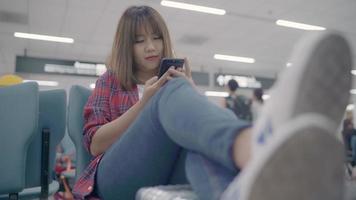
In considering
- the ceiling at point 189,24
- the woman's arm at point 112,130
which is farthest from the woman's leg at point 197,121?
the ceiling at point 189,24

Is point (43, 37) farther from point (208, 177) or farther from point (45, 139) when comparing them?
point (208, 177)

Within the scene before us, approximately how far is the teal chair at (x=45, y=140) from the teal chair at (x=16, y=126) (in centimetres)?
9

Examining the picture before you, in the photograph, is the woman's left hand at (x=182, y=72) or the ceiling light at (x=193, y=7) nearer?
the woman's left hand at (x=182, y=72)

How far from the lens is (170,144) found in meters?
0.92

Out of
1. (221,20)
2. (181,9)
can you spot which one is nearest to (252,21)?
(221,20)

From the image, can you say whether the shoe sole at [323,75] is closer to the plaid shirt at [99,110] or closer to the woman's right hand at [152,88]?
the woman's right hand at [152,88]

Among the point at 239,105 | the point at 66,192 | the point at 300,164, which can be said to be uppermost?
the point at 300,164

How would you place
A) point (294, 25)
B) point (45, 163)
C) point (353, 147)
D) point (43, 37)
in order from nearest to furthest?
1. point (45, 163)
2. point (353, 147)
3. point (294, 25)
4. point (43, 37)

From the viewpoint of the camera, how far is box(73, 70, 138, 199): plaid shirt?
109 cm

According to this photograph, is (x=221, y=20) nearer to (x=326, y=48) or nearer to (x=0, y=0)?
(x=0, y=0)

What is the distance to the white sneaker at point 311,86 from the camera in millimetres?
507

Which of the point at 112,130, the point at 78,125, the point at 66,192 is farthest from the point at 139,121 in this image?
the point at 66,192

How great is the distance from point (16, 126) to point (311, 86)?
1.11 m

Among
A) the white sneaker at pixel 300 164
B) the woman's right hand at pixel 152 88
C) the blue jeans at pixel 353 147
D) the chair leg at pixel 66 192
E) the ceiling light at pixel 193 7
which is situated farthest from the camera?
the blue jeans at pixel 353 147
